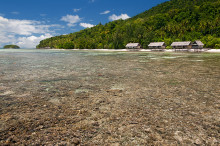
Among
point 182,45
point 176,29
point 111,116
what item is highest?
point 176,29

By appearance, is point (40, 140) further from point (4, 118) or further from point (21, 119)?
point (4, 118)

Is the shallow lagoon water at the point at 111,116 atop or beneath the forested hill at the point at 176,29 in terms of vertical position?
beneath

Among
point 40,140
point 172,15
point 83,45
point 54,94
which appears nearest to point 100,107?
point 40,140

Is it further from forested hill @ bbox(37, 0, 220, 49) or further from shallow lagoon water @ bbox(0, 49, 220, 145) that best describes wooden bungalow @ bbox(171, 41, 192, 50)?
shallow lagoon water @ bbox(0, 49, 220, 145)

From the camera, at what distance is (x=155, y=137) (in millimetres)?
2727

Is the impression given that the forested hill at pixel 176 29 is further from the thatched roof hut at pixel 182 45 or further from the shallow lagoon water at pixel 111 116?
the shallow lagoon water at pixel 111 116

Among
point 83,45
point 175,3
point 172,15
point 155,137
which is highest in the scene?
point 175,3

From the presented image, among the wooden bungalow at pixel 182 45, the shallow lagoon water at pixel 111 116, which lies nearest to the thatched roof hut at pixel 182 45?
the wooden bungalow at pixel 182 45

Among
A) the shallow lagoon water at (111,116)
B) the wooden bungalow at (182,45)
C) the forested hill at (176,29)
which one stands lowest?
the shallow lagoon water at (111,116)

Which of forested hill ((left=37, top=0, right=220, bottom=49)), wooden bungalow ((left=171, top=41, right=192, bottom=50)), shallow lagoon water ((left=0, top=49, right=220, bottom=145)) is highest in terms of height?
forested hill ((left=37, top=0, right=220, bottom=49))

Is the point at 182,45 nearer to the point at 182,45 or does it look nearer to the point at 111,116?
the point at 182,45

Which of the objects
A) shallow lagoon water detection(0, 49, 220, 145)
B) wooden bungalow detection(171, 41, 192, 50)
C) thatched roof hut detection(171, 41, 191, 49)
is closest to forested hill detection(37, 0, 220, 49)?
wooden bungalow detection(171, 41, 192, 50)

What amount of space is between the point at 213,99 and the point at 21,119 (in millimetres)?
5853

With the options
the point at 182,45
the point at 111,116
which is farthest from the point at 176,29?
the point at 111,116
